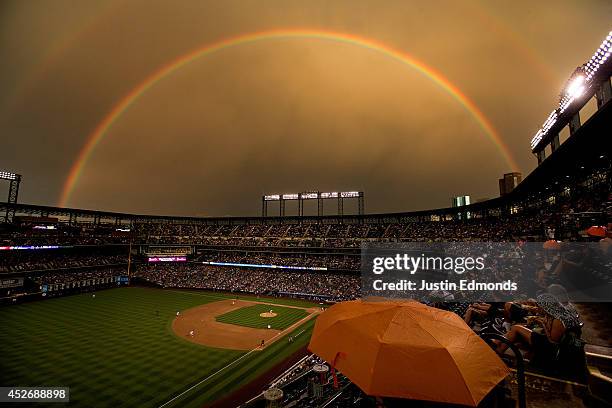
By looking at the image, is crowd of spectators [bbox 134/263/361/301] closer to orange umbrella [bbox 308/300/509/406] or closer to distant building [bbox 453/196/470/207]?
orange umbrella [bbox 308/300/509/406]

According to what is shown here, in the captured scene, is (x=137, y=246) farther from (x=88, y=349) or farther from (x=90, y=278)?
(x=88, y=349)

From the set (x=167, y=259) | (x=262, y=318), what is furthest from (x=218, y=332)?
(x=167, y=259)

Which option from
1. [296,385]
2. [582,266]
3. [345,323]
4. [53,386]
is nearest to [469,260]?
[582,266]

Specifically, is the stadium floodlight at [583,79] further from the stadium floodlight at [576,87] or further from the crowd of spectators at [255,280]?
the crowd of spectators at [255,280]

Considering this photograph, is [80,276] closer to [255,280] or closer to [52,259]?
[52,259]

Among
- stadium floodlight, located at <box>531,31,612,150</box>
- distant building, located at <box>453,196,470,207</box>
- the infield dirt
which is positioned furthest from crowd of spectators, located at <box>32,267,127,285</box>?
distant building, located at <box>453,196,470,207</box>

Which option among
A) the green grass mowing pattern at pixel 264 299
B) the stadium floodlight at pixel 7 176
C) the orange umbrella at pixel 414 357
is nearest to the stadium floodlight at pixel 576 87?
the orange umbrella at pixel 414 357

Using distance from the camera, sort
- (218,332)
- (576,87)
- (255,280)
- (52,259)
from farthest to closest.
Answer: (255,280) → (52,259) → (218,332) → (576,87)
